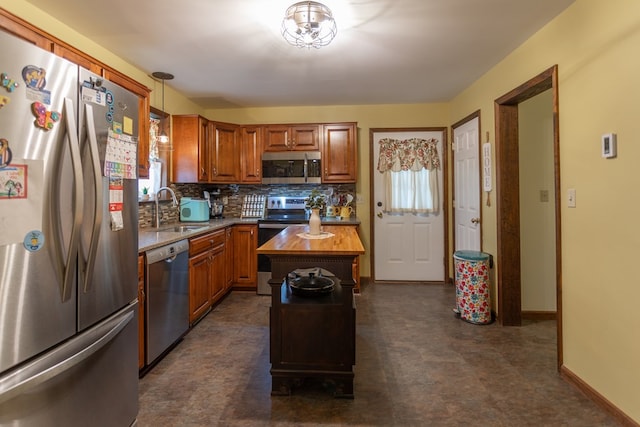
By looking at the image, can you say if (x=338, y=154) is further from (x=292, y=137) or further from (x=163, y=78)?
(x=163, y=78)

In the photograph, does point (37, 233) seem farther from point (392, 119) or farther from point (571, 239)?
point (392, 119)

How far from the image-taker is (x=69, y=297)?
3.86ft

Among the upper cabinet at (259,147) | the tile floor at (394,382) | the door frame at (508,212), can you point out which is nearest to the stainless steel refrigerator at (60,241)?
the tile floor at (394,382)

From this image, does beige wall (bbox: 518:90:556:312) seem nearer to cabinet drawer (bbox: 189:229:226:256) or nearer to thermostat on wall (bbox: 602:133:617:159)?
thermostat on wall (bbox: 602:133:617:159)

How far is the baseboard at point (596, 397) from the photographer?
1.67 m

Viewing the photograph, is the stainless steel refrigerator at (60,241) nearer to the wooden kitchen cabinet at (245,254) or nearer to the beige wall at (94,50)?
the beige wall at (94,50)

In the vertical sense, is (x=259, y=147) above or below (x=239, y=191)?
above

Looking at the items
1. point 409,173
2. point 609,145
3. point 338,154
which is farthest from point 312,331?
point 409,173

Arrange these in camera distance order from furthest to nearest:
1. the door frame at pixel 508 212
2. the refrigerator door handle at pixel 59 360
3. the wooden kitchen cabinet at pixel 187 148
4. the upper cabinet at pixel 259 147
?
1. the upper cabinet at pixel 259 147
2. the wooden kitchen cabinet at pixel 187 148
3. the door frame at pixel 508 212
4. the refrigerator door handle at pixel 59 360

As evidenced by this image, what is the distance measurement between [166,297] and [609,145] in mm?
2944

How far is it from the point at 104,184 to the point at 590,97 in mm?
2593

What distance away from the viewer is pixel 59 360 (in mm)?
1128

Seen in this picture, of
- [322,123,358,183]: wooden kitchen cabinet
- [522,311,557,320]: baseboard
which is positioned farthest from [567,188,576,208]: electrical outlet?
[322,123,358,183]: wooden kitchen cabinet

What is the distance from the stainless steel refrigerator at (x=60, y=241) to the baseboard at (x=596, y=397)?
2.49 meters
